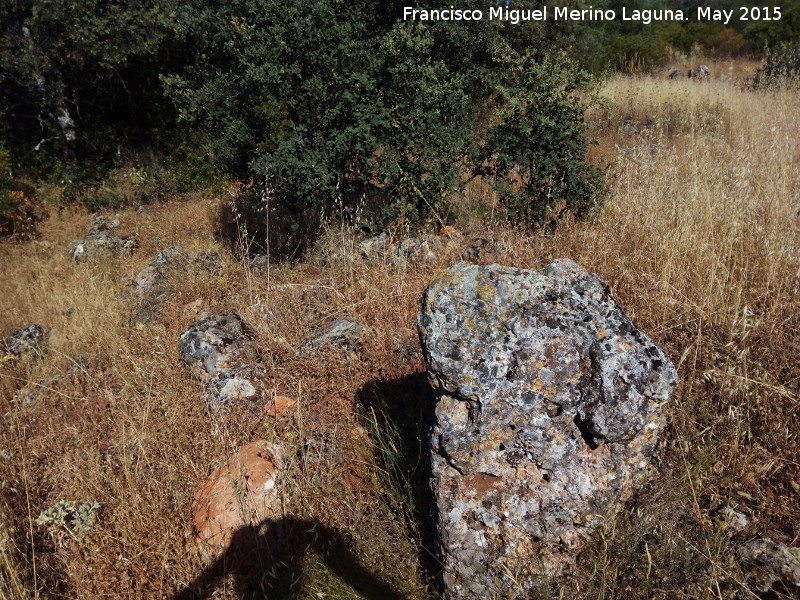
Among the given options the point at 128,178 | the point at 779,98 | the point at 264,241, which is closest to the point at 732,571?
the point at 264,241

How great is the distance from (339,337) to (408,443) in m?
1.23

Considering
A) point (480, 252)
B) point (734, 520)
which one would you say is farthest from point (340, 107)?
point (734, 520)

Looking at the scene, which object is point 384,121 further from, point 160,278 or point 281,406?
point 281,406

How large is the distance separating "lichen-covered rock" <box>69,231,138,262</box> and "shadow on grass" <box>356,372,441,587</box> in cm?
642

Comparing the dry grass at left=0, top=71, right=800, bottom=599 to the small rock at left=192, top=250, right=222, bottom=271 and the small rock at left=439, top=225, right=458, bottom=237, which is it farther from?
the small rock at left=439, top=225, right=458, bottom=237

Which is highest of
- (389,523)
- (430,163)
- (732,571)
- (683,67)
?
(683,67)

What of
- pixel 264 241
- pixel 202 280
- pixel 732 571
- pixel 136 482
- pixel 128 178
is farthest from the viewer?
pixel 128 178

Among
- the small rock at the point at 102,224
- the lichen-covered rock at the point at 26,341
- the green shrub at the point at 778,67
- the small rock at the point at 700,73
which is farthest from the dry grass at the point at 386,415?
the small rock at the point at 700,73

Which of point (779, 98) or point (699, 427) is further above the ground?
point (779, 98)

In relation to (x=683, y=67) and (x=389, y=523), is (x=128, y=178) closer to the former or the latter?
(x=389, y=523)

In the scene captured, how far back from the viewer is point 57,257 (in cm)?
820

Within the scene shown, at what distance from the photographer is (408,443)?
9.75 ft

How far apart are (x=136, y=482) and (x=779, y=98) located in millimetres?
12520

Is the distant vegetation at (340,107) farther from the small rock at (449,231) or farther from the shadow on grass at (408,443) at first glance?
the shadow on grass at (408,443)
